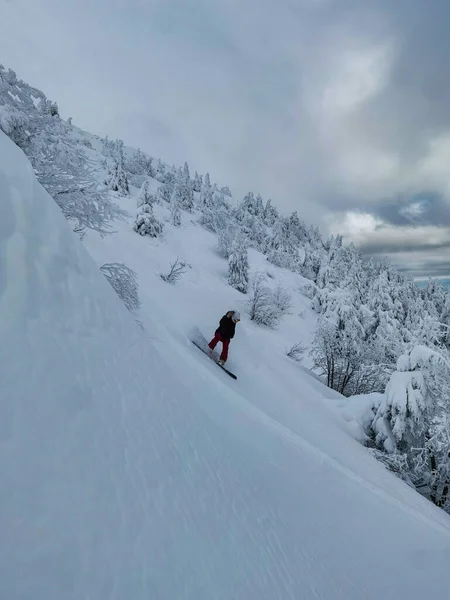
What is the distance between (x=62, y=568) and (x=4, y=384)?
1.11 m

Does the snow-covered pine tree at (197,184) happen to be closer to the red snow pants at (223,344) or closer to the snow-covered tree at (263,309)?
the snow-covered tree at (263,309)

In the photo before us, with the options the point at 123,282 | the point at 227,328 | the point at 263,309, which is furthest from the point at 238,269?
the point at 123,282

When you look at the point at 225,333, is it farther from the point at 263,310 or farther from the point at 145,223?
the point at 145,223

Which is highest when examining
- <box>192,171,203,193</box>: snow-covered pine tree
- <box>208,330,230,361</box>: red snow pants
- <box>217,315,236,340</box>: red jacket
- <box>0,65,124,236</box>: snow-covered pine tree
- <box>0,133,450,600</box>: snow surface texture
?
<box>192,171,203,193</box>: snow-covered pine tree

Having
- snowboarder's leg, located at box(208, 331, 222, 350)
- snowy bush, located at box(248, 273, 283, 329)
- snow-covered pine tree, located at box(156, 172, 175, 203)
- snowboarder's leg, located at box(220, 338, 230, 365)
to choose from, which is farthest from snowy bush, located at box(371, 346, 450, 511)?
snow-covered pine tree, located at box(156, 172, 175, 203)

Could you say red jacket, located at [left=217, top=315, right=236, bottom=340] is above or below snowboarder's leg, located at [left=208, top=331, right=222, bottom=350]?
above

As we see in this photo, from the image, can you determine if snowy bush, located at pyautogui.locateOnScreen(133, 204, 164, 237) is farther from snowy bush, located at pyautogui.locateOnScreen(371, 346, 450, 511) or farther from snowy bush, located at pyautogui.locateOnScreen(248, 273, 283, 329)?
snowy bush, located at pyautogui.locateOnScreen(371, 346, 450, 511)

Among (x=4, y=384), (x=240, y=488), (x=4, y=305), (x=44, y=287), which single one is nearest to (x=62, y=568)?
(x=4, y=384)

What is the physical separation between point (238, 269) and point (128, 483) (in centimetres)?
2770

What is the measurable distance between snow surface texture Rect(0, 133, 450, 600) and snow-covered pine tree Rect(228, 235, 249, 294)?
2360cm

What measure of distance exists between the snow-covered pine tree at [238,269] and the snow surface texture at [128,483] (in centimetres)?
2360

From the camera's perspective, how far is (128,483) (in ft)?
7.57

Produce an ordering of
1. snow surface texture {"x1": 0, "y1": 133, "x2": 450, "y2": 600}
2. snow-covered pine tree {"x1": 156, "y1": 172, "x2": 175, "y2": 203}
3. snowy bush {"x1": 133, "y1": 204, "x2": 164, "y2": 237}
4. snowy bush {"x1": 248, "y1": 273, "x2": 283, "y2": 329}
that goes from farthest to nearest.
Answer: snow-covered pine tree {"x1": 156, "y1": 172, "x2": 175, "y2": 203}
snowy bush {"x1": 133, "y1": 204, "x2": 164, "y2": 237}
snowy bush {"x1": 248, "y1": 273, "x2": 283, "y2": 329}
snow surface texture {"x1": 0, "y1": 133, "x2": 450, "y2": 600}

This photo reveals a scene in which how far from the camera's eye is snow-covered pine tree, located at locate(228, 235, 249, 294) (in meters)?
29.1
